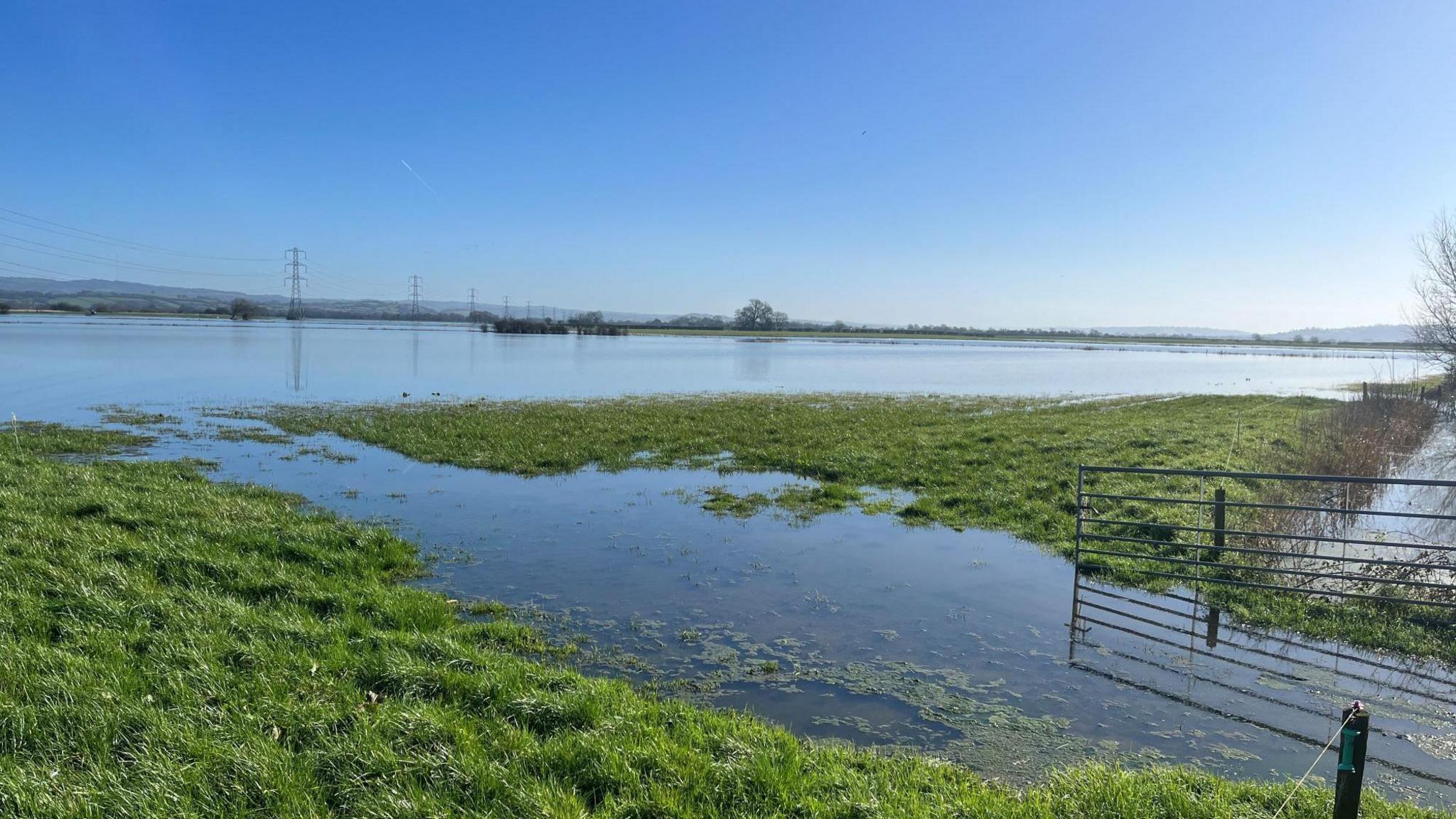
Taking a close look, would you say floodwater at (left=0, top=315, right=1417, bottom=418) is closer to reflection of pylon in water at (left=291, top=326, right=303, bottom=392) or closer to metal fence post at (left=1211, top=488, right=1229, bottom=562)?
reflection of pylon in water at (left=291, top=326, right=303, bottom=392)

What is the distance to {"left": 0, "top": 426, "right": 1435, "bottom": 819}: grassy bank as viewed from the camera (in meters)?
5.14

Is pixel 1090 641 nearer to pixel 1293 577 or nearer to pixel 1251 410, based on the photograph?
pixel 1293 577

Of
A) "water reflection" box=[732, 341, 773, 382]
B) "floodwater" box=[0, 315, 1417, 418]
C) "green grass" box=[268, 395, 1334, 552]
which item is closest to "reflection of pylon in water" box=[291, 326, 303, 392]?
"floodwater" box=[0, 315, 1417, 418]

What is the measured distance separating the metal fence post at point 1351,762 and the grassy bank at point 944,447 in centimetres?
687

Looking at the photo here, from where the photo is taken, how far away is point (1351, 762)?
4027 millimetres

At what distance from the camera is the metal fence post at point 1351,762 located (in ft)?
12.6

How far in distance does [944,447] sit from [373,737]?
2025cm

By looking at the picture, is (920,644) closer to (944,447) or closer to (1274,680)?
(1274,680)

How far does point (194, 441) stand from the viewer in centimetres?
2300

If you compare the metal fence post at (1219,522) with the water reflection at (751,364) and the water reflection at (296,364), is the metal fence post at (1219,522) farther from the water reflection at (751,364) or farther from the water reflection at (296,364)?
the water reflection at (751,364)

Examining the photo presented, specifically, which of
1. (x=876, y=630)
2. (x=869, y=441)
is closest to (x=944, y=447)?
(x=869, y=441)

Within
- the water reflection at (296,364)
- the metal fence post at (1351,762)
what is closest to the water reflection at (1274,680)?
the metal fence post at (1351,762)

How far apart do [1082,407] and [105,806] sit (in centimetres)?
4013

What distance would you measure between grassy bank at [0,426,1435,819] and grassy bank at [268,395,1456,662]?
22.1 feet
